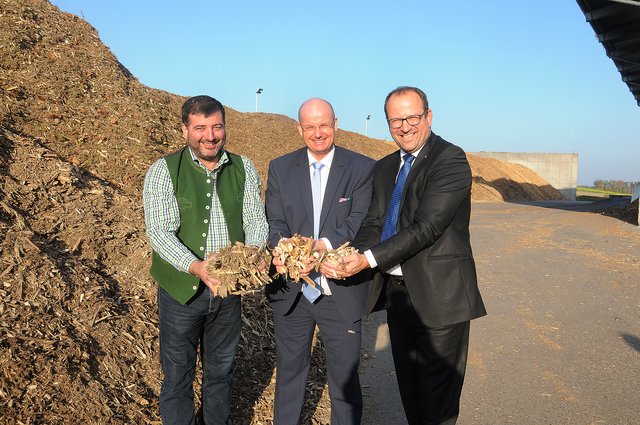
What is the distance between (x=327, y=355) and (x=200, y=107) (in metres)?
1.87

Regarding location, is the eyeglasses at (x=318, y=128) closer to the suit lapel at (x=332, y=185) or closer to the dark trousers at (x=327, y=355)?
the suit lapel at (x=332, y=185)

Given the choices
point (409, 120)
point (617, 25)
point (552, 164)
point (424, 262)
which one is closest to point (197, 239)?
point (424, 262)

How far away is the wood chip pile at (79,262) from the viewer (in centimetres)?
381

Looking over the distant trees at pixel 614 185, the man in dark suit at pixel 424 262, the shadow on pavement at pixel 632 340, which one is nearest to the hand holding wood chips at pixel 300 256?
the man in dark suit at pixel 424 262

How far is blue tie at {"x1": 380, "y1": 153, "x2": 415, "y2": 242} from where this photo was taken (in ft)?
11.8

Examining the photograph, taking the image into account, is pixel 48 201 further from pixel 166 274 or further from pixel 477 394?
pixel 477 394

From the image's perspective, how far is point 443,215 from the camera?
3.32m

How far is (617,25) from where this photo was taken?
627 inches

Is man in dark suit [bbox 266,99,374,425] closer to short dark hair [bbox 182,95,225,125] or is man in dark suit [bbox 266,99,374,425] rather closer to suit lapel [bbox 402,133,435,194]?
suit lapel [bbox 402,133,435,194]

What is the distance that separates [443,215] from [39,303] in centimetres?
319

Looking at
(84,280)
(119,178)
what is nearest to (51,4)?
(119,178)

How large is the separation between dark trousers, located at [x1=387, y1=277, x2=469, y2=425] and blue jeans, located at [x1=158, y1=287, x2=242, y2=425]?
1.11 metres

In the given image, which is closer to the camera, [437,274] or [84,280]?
[437,274]

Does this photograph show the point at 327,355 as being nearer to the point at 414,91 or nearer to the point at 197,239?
the point at 197,239
